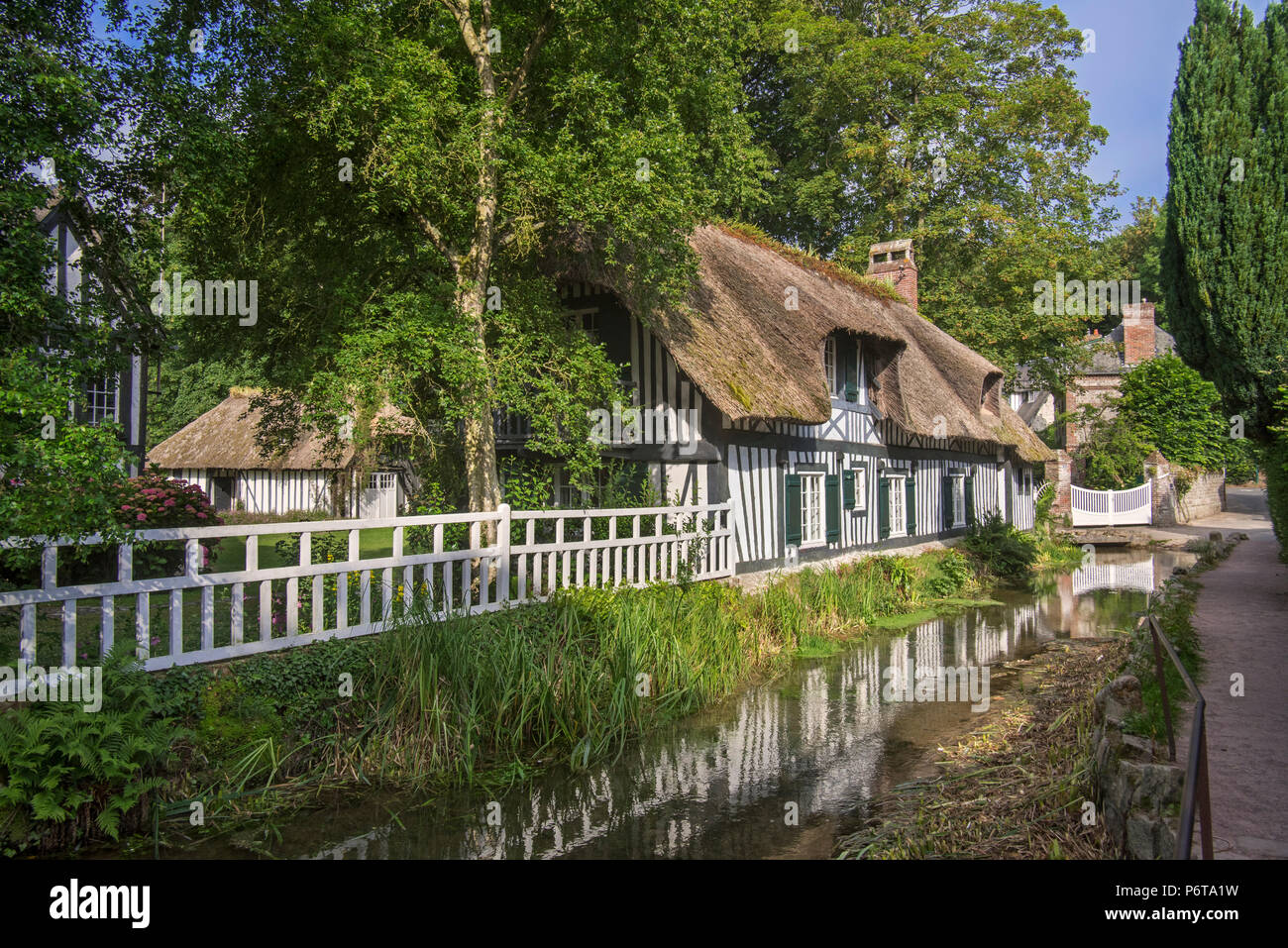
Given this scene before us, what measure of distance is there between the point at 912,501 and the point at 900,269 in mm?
7655

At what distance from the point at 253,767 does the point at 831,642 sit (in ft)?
26.6

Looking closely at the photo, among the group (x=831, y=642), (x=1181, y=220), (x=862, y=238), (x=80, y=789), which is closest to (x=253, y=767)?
(x=80, y=789)

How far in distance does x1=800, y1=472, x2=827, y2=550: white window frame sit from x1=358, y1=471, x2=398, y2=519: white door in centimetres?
1558

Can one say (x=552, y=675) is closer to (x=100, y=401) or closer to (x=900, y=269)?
(x=100, y=401)

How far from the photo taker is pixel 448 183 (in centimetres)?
905

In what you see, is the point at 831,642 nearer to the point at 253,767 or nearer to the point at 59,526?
the point at 253,767

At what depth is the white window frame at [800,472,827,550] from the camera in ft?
47.7

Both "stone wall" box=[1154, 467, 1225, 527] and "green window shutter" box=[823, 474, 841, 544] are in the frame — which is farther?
"stone wall" box=[1154, 467, 1225, 527]

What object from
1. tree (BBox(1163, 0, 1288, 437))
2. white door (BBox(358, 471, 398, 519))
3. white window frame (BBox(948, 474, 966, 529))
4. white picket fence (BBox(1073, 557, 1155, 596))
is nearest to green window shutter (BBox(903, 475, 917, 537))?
white window frame (BBox(948, 474, 966, 529))

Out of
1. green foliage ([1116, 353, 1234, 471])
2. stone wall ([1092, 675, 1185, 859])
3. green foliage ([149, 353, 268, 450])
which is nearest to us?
stone wall ([1092, 675, 1185, 859])

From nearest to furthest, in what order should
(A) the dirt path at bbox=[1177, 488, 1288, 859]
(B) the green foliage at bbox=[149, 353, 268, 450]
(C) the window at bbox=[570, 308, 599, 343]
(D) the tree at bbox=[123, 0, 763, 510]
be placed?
(A) the dirt path at bbox=[1177, 488, 1288, 859] → (D) the tree at bbox=[123, 0, 763, 510] → (C) the window at bbox=[570, 308, 599, 343] → (B) the green foliage at bbox=[149, 353, 268, 450]

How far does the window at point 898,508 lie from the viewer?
699 inches

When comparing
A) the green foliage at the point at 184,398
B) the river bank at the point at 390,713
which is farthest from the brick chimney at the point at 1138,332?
the green foliage at the point at 184,398

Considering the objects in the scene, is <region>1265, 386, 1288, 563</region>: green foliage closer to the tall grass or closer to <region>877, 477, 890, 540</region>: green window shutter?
<region>877, 477, 890, 540</region>: green window shutter
